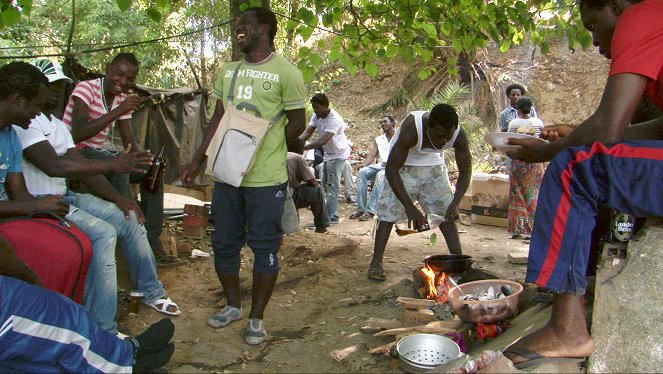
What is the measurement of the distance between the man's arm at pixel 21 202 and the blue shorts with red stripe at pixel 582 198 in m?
2.68

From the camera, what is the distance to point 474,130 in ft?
42.8

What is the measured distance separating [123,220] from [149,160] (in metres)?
0.63

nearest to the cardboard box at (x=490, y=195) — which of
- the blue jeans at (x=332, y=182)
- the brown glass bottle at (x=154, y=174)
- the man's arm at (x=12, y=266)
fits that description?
the blue jeans at (x=332, y=182)

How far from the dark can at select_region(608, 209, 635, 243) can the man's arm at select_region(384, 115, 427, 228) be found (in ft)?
8.00

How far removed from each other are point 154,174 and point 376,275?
2.27m

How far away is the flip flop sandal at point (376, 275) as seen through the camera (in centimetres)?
534

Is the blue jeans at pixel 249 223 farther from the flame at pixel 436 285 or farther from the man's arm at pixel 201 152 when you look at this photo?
the flame at pixel 436 285

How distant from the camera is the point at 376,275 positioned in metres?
5.34

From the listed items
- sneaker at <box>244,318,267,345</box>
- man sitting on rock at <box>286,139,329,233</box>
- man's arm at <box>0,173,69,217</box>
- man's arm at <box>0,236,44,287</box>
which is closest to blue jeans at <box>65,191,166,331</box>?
man's arm at <box>0,173,69,217</box>

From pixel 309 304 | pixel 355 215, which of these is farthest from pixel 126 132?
pixel 355 215

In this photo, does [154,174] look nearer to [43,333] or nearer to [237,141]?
[237,141]

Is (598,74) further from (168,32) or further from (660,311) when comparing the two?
(660,311)

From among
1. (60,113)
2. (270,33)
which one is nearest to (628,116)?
(270,33)

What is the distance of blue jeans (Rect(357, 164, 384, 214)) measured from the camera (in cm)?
915
